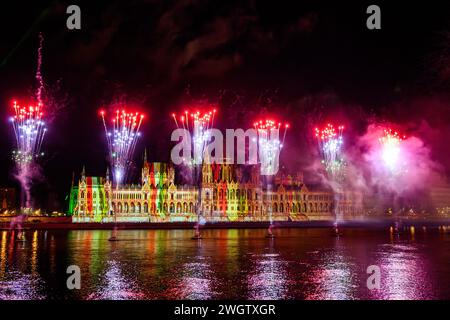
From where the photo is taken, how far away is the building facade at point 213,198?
94.4 meters

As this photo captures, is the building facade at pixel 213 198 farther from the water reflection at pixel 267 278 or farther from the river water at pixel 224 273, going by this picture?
the water reflection at pixel 267 278

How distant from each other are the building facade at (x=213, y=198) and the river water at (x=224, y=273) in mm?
61219

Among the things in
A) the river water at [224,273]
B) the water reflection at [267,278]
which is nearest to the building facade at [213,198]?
the river water at [224,273]

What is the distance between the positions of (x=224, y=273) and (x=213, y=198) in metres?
80.8

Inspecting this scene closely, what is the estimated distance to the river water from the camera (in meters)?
16.7

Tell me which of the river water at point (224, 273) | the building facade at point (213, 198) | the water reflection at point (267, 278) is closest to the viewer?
the water reflection at point (267, 278)

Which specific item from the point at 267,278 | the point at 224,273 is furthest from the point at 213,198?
the point at 267,278

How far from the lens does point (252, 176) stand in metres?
106

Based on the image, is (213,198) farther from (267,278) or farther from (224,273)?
(267,278)

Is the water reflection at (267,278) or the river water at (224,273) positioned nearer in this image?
the water reflection at (267,278)

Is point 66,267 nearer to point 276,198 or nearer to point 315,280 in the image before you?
point 315,280

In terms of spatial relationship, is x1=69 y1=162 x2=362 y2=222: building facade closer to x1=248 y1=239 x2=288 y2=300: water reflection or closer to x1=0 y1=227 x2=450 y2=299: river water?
x1=0 y1=227 x2=450 y2=299: river water

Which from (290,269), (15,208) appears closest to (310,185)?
(15,208)

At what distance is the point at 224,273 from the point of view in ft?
69.9
